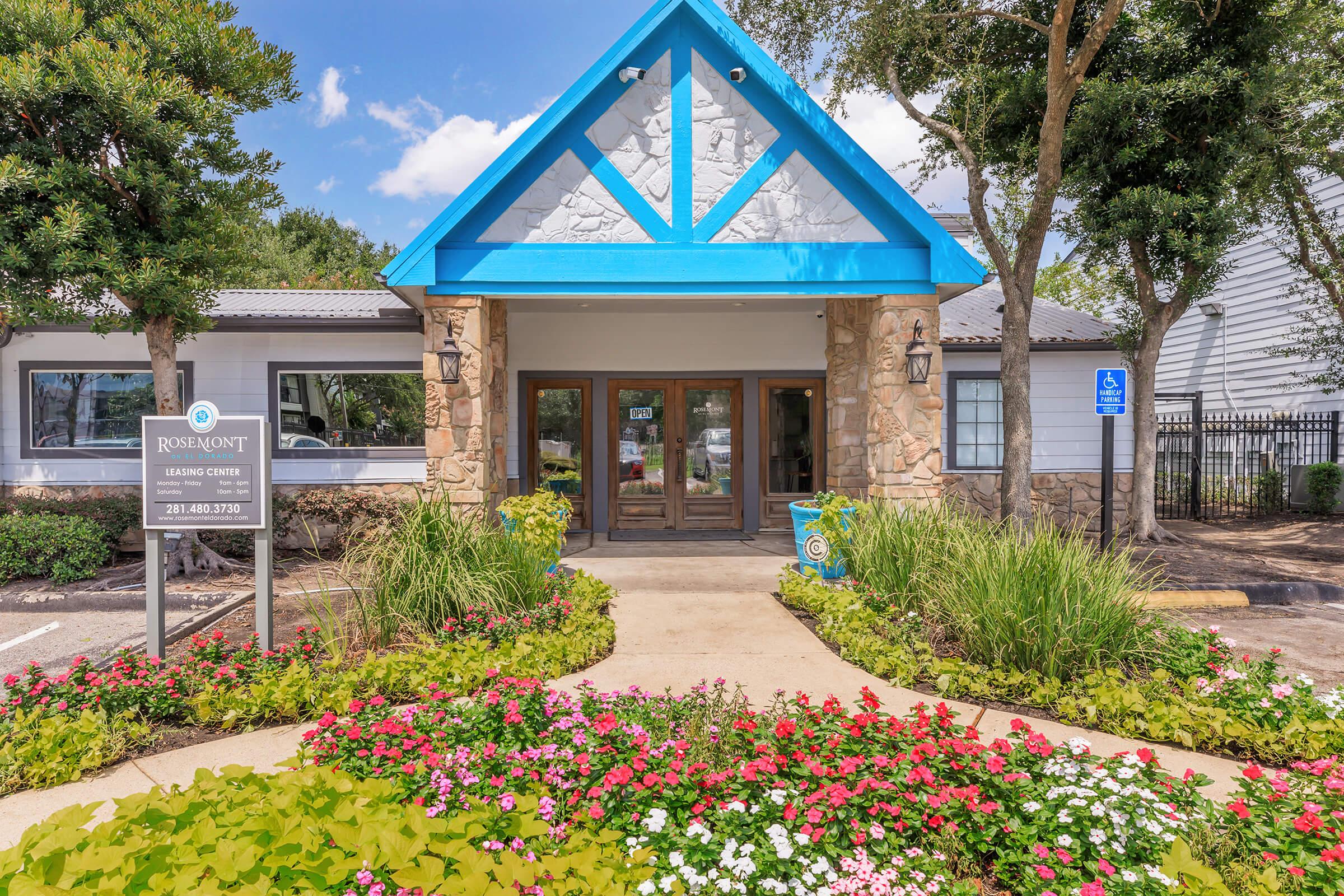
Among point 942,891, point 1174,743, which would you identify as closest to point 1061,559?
point 1174,743

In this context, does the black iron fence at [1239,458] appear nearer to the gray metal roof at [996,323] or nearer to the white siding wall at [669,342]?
the gray metal roof at [996,323]

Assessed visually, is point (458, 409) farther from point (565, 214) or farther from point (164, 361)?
point (164, 361)

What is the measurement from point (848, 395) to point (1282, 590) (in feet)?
17.0

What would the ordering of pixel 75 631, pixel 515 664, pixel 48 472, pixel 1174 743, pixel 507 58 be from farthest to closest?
pixel 507 58 < pixel 48 472 < pixel 75 631 < pixel 515 664 < pixel 1174 743

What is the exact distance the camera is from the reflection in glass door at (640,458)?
11.0 metres

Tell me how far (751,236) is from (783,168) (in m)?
0.81

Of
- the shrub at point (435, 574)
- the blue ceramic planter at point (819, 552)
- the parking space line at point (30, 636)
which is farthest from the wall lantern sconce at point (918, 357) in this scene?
the parking space line at point (30, 636)

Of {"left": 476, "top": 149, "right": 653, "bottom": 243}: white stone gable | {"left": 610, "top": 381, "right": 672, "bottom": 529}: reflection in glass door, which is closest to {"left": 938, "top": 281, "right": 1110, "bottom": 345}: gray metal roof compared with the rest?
{"left": 610, "top": 381, "right": 672, "bottom": 529}: reflection in glass door

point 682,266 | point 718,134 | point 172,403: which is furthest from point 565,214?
point 172,403

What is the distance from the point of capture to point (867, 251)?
7453mm

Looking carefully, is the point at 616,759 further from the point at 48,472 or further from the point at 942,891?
the point at 48,472

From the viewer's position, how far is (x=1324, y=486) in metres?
13.1

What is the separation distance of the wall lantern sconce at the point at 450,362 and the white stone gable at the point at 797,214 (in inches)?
117

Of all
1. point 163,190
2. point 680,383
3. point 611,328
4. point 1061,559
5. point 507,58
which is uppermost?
point 507,58
